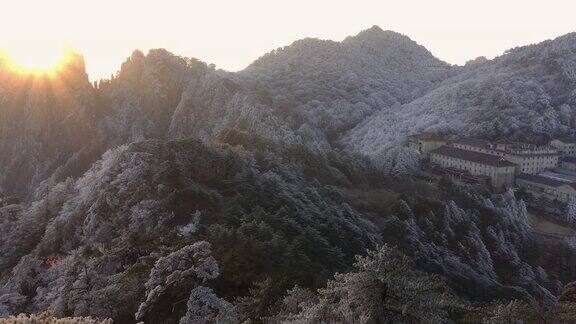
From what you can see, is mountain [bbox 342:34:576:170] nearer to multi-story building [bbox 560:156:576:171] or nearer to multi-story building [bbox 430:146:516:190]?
multi-story building [bbox 430:146:516:190]

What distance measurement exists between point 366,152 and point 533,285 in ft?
256

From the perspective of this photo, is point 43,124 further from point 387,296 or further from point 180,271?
point 387,296

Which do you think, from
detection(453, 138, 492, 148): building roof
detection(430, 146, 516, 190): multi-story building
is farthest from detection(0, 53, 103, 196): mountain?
detection(453, 138, 492, 148): building roof

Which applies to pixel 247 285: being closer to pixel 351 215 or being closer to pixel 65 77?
pixel 351 215

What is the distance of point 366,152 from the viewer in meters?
140

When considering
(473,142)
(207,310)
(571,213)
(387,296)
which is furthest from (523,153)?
(387,296)

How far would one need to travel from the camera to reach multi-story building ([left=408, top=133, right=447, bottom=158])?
119m

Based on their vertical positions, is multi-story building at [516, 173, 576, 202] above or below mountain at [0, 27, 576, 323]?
below

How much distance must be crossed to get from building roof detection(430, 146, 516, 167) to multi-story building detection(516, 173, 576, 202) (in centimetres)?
421

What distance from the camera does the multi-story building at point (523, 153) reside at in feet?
347

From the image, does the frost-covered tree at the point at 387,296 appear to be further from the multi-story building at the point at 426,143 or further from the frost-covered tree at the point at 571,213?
the multi-story building at the point at 426,143

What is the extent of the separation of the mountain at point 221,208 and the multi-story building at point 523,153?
16006 mm

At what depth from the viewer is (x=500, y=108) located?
144 meters

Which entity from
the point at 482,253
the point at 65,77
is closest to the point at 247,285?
the point at 482,253
